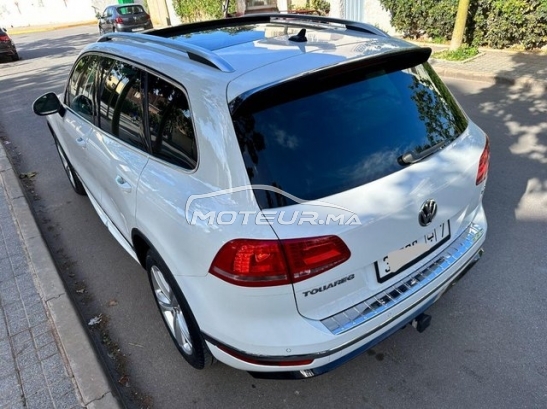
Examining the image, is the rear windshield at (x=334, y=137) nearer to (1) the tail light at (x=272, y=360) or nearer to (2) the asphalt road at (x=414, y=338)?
(1) the tail light at (x=272, y=360)

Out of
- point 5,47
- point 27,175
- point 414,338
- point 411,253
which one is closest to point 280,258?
point 411,253

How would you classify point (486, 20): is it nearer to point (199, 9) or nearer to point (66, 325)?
point (66, 325)

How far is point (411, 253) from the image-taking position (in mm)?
2064

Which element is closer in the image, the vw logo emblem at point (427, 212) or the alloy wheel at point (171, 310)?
the vw logo emblem at point (427, 212)

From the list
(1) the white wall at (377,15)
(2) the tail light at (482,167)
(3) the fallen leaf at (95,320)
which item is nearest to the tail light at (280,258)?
(2) the tail light at (482,167)

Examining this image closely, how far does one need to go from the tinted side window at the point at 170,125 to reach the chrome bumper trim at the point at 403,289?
1034mm

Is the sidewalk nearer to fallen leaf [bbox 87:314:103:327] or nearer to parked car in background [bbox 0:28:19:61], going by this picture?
fallen leaf [bbox 87:314:103:327]

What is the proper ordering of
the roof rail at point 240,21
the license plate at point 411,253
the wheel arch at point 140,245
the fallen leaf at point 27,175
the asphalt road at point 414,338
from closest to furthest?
the license plate at point 411,253 → the asphalt road at point 414,338 → the wheel arch at point 140,245 → the roof rail at point 240,21 → the fallen leaf at point 27,175

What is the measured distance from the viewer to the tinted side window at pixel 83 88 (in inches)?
136

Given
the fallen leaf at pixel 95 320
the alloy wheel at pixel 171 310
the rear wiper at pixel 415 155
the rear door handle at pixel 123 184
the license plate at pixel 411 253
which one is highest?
the rear wiper at pixel 415 155

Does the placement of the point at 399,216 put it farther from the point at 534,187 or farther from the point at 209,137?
the point at 534,187

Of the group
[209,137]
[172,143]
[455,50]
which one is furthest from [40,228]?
[455,50]

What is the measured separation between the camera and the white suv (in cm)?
177

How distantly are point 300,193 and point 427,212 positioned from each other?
0.69m
